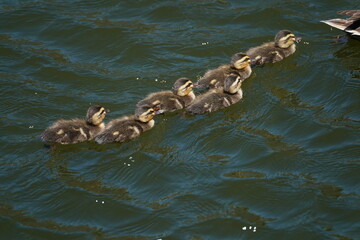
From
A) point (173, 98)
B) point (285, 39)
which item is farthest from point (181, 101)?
point (285, 39)

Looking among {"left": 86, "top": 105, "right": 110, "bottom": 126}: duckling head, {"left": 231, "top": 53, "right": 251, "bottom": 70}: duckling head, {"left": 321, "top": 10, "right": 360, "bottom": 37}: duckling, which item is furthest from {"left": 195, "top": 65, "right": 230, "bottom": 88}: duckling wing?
{"left": 321, "top": 10, "right": 360, "bottom": 37}: duckling

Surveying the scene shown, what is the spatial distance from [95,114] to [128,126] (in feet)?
1.26

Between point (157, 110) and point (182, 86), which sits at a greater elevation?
point (182, 86)

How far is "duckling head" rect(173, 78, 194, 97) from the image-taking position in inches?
292

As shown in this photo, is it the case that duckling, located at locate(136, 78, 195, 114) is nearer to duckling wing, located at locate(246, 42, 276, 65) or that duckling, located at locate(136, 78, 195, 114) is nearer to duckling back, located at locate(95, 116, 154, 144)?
duckling back, located at locate(95, 116, 154, 144)

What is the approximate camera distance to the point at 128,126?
691cm

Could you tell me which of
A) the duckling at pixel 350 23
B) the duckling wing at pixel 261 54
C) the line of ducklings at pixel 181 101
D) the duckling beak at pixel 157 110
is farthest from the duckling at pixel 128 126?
the duckling at pixel 350 23

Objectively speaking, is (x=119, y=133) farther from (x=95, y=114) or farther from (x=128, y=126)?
(x=95, y=114)

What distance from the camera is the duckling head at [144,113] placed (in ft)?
22.9

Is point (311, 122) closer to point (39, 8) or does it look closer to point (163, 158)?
point (163, 158)

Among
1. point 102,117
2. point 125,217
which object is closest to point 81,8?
point 102,117

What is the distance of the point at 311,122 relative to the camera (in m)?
6.91

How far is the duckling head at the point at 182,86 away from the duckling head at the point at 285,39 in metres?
1.42

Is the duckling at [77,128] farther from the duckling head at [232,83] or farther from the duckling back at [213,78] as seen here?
the duckling head at [232,83]
